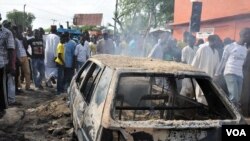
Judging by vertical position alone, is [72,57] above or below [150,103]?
above

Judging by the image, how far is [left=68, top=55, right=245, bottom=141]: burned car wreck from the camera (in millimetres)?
3693

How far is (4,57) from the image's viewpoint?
6922 millimetres

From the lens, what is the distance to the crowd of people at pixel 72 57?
719 cm

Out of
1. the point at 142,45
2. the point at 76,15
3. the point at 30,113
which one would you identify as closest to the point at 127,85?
the point at 30,113

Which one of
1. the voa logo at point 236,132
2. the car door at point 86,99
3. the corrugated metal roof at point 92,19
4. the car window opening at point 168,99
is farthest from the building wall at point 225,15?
the corrugated metal roof at point 92,19

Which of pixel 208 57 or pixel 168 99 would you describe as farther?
pixel 208 57

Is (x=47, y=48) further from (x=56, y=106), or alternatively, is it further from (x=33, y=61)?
(x=56, y=106)

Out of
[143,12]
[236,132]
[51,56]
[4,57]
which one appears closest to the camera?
[236,132]

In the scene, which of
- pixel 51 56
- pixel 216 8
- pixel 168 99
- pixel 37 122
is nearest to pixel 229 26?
pixel 216 8

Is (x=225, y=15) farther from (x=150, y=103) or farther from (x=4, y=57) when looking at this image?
(x=150, y=103)

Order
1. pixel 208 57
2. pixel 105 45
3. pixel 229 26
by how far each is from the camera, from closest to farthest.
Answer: pixel 208 57 < pixel 105 45 < pixel 229 26

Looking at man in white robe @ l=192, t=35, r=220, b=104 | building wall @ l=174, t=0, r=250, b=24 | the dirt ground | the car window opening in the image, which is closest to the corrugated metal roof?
building wall @ l=174, t=0, r=250, b=24

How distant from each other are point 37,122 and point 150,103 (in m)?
2.41

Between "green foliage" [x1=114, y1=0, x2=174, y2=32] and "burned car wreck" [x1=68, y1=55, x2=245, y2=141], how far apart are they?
33.3m
